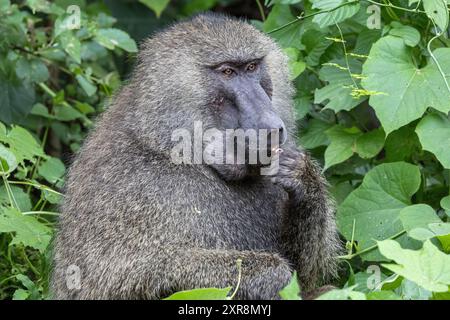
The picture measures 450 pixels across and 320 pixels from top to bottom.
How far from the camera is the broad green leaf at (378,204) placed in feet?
14.1

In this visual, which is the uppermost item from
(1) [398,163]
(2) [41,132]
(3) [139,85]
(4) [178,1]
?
(3) [139,85]

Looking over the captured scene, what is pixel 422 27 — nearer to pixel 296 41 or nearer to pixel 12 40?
pixel 296 41

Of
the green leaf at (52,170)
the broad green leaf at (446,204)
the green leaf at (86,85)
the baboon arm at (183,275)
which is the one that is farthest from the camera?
the green leaf at (86,85)

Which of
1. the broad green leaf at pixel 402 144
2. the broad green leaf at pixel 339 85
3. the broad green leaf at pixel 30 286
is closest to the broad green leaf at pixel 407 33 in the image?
the broad green leaf at pixel 339 85

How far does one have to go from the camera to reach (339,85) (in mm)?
4641

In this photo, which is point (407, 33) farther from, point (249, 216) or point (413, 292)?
point (413, 292)

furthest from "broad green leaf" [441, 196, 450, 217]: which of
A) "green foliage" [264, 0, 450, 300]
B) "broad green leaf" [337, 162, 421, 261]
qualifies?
"broad green leaf" [337, 162, 421, 261]

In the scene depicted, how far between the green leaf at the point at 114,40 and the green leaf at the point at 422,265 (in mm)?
2641

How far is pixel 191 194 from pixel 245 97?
0.46 meters

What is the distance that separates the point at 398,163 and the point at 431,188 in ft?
1.58

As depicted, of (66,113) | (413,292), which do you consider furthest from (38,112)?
(413,292)

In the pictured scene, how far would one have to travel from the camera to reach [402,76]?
13.8 ft

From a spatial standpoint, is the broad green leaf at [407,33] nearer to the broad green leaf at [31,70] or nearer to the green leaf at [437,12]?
the green leaf at [437,12]
